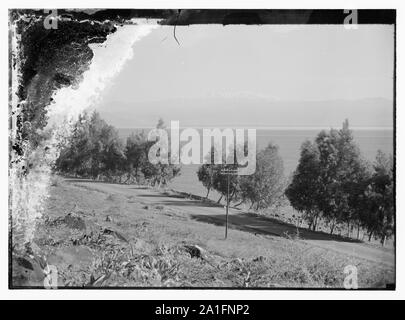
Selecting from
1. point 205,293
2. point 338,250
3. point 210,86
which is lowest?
point 205,293

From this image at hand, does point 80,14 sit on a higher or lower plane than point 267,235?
higher

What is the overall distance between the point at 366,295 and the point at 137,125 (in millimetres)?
2446

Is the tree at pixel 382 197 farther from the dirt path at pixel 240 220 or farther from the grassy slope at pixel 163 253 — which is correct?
the grassy slope at pixel 163 253

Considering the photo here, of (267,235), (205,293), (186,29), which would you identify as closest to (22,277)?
(205,293)

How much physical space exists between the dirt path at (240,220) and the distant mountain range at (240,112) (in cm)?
63

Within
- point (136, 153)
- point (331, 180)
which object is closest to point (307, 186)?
point (331, 180)

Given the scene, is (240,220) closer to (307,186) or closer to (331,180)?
(307,186)

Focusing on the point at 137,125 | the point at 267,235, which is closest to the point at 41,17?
the point at 137,125

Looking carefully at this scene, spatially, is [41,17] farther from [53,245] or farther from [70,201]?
[53,245]

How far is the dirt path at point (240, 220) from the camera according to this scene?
5.39 m

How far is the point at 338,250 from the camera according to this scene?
5.43 metres

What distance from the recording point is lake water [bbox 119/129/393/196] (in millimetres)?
5271

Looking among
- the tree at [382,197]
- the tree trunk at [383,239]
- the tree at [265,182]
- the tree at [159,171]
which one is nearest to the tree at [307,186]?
the tree at [265,182]

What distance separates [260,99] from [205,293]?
1730mm
